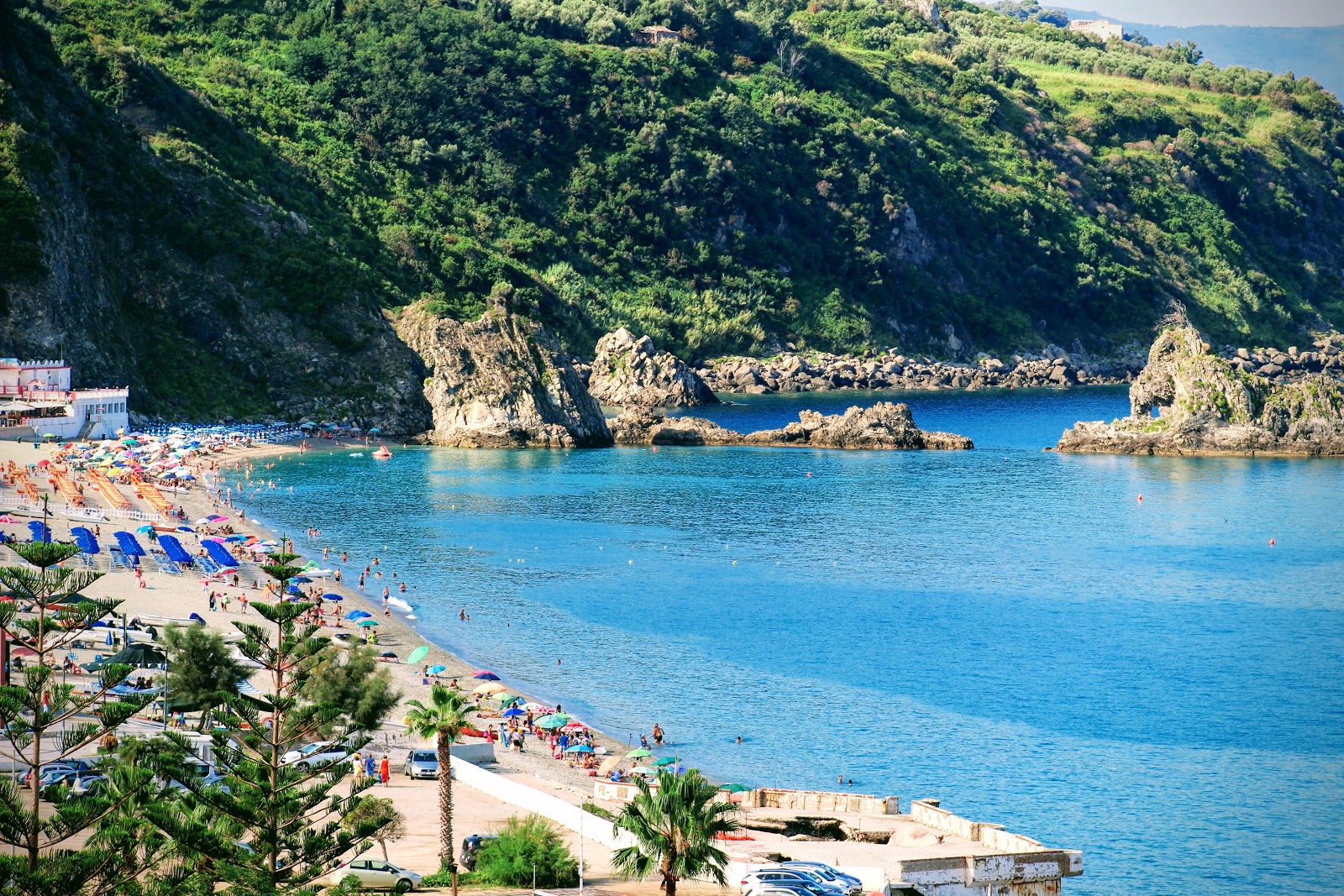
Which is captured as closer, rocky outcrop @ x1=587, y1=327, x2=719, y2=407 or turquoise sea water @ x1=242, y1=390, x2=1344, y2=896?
turquoise sea water @ x1=242, y1=390, x2=1344, y2=896

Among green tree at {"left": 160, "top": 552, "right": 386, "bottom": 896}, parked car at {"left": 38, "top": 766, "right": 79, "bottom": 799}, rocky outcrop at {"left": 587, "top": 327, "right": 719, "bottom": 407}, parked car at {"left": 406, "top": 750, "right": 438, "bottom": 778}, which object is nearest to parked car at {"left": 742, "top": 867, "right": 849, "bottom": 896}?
green tree at {"left": 160, "top": 552, "right": 386, "bottom": 896}

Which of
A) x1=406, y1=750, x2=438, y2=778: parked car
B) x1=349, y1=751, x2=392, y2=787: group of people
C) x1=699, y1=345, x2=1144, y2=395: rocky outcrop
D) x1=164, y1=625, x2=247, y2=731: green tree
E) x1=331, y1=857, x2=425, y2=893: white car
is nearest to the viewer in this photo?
x1=331, y1=857, x2=425, y2=893: white car

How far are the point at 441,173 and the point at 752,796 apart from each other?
142 meters

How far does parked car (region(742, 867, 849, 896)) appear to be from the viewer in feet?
82.5

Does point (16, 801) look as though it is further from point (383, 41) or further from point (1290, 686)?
point (383, 41)

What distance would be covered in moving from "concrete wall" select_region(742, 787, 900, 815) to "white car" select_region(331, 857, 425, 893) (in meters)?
9.45

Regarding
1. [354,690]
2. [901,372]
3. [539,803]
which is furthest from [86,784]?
[901,372]

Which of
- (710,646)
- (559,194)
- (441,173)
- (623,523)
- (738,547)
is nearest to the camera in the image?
(710,646)

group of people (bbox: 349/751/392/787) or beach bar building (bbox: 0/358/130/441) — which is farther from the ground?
beach bar building (bbox: 0/358/130/441)

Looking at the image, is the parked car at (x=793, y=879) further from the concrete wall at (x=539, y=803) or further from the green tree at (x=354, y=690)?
the green tree at (x=354, y=690)

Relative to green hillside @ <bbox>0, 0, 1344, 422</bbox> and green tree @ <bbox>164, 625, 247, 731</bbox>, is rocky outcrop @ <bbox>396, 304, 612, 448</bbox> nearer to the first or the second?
green hillside @ <bbox>0, 0, 1344, 422</bbox>

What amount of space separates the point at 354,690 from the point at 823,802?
12.5 metres

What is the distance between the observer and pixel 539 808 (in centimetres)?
3131

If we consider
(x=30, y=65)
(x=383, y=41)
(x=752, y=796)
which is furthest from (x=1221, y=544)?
(x=383, y=41)
